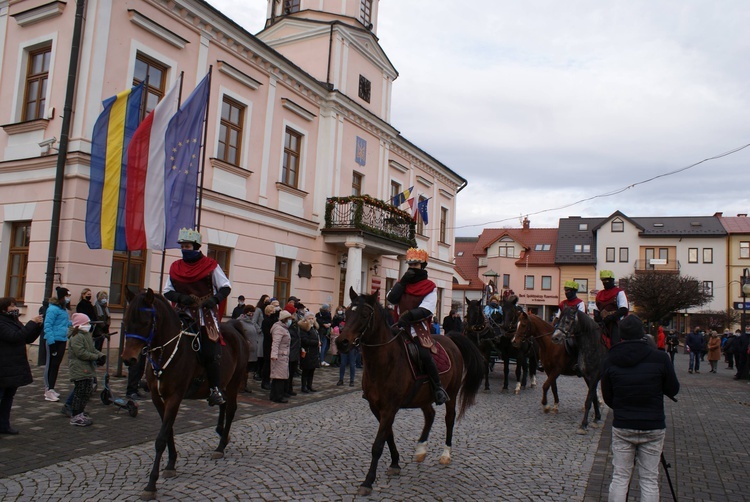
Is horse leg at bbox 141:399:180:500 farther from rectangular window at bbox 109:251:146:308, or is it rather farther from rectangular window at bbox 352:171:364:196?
rectangular window at bbox 352:171:364:196

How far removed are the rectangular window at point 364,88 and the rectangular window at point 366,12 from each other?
2736 millimetres

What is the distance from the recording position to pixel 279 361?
10031 mm

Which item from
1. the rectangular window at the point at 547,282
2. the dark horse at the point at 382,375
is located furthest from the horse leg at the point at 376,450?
the rectangular window at the point at 547,282

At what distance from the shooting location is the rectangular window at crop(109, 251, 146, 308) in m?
13.0

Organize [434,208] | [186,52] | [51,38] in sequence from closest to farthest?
[51,38]
[186,52]
[434,208]

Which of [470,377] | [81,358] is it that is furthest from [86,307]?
[470,377]

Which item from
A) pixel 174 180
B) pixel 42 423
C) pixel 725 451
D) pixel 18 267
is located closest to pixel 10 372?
pixel 42 423

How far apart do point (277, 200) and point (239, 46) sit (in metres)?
4.94

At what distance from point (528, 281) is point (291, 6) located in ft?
128

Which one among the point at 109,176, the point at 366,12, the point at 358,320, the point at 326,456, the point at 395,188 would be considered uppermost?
the point at 366,12

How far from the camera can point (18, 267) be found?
1336 cm

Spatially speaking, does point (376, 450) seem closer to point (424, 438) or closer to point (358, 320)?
point (358, 320)

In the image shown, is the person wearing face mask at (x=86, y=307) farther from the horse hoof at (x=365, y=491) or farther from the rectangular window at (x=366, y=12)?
the rectangular window at (x=366, y=12)

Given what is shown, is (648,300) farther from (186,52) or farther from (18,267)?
(18,267)
